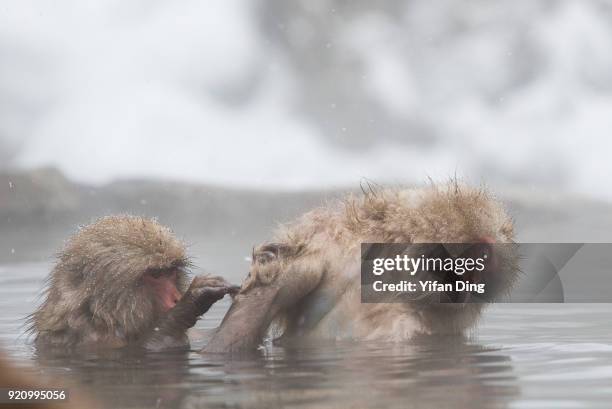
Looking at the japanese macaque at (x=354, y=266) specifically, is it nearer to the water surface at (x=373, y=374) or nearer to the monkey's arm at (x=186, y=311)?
the water surface at (x=373, y=374)

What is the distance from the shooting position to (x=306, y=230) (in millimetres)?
4355

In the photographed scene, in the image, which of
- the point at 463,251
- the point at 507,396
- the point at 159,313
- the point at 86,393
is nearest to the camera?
the point at 507,396

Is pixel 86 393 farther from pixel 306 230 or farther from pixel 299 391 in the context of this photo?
pixel 306 230

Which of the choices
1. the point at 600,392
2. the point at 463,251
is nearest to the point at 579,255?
the point at 463,251

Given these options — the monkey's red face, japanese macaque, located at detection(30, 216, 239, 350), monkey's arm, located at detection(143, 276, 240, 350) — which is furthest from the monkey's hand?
the monkey's red face

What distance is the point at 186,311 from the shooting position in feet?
15.2

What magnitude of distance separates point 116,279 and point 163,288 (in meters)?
0.20

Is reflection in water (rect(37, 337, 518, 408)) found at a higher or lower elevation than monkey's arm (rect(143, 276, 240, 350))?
lower

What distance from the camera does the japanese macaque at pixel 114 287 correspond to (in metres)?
4.86

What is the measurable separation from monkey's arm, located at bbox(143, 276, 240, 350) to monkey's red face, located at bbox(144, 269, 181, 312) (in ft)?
0.66

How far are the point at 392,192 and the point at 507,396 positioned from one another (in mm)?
1460
